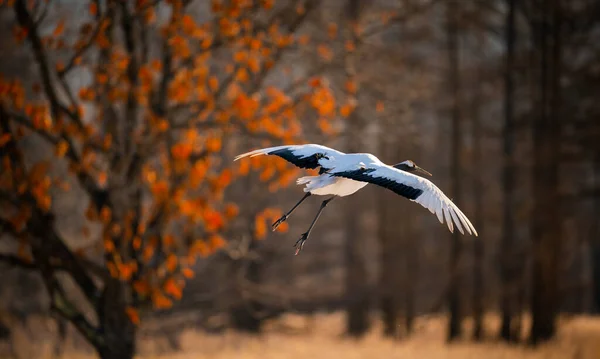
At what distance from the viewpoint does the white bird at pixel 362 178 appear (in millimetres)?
5393

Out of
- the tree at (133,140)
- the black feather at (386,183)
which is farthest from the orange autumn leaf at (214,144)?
the black feather at (386,183)

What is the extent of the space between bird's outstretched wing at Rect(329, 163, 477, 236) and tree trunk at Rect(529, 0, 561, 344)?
11.5m

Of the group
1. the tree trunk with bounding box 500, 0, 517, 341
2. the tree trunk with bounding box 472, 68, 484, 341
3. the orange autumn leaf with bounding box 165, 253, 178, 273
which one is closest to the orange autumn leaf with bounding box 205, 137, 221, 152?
the orange autumn leaf with bounding box 165, 253, 178, 273

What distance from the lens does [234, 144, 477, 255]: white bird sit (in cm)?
539

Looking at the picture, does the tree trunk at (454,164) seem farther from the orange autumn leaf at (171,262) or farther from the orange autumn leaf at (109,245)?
the orange autumn leaf at (109,245)

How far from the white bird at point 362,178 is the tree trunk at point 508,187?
11.7 m

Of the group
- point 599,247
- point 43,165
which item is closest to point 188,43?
point 43,165

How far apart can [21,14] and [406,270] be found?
15921 millimetres

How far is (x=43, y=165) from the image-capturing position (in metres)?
9.00

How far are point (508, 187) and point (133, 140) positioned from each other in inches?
431

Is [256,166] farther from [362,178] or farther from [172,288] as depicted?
[362,178]

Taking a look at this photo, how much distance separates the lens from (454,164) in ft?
62.7

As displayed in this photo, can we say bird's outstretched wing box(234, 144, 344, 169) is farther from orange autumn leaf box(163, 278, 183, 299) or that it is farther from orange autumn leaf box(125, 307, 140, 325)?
orange autumn leaf box(125, 307, 140, 325)

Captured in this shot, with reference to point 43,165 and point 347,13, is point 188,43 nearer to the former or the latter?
point 43,165
